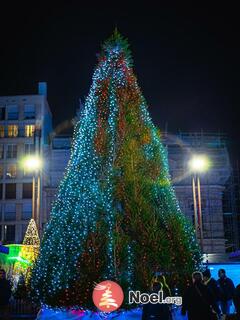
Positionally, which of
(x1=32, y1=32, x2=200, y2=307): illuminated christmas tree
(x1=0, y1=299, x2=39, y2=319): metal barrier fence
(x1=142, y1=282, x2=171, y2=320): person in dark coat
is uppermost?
(x1=32, y1=32, x2=200, y2=307): illuminated christmas tree

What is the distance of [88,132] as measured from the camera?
47.1 feet

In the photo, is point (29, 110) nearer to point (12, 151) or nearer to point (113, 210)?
point (12, 151)

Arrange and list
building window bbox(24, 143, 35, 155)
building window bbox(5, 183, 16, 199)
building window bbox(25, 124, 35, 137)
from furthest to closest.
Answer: building window bbox(25, 124, 35, 137) < building window bbox(24, 143, 35, 155) < building window bbox(5, 183, 16, 199)

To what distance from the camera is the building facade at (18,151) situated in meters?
52.2

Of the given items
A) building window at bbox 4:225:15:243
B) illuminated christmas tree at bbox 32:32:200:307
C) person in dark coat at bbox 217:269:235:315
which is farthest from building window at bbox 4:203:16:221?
person in dark coat at bbox 217:269:235:315

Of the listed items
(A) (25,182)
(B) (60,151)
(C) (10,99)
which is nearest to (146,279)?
(B) (60,151)

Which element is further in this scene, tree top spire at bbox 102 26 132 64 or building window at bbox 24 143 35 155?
→ building window at bbox 24 143 35 155

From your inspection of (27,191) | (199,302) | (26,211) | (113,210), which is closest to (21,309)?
(113,210)

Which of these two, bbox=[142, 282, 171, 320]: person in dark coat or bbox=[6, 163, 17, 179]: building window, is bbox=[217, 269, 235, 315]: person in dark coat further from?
bbox=[6, 163, 17, 179]: building window

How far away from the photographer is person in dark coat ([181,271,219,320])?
822 centimetres

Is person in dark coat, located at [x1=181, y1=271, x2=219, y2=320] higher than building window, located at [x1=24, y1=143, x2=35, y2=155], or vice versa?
building window, located at [x1=24, y1=143, x2=35, y2=155]

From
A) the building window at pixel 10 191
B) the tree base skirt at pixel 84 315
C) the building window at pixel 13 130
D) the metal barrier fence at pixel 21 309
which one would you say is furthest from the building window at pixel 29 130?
the tree base skirt at pixel 84 315

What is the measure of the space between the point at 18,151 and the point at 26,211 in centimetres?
763

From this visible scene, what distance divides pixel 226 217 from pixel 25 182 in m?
23.3
